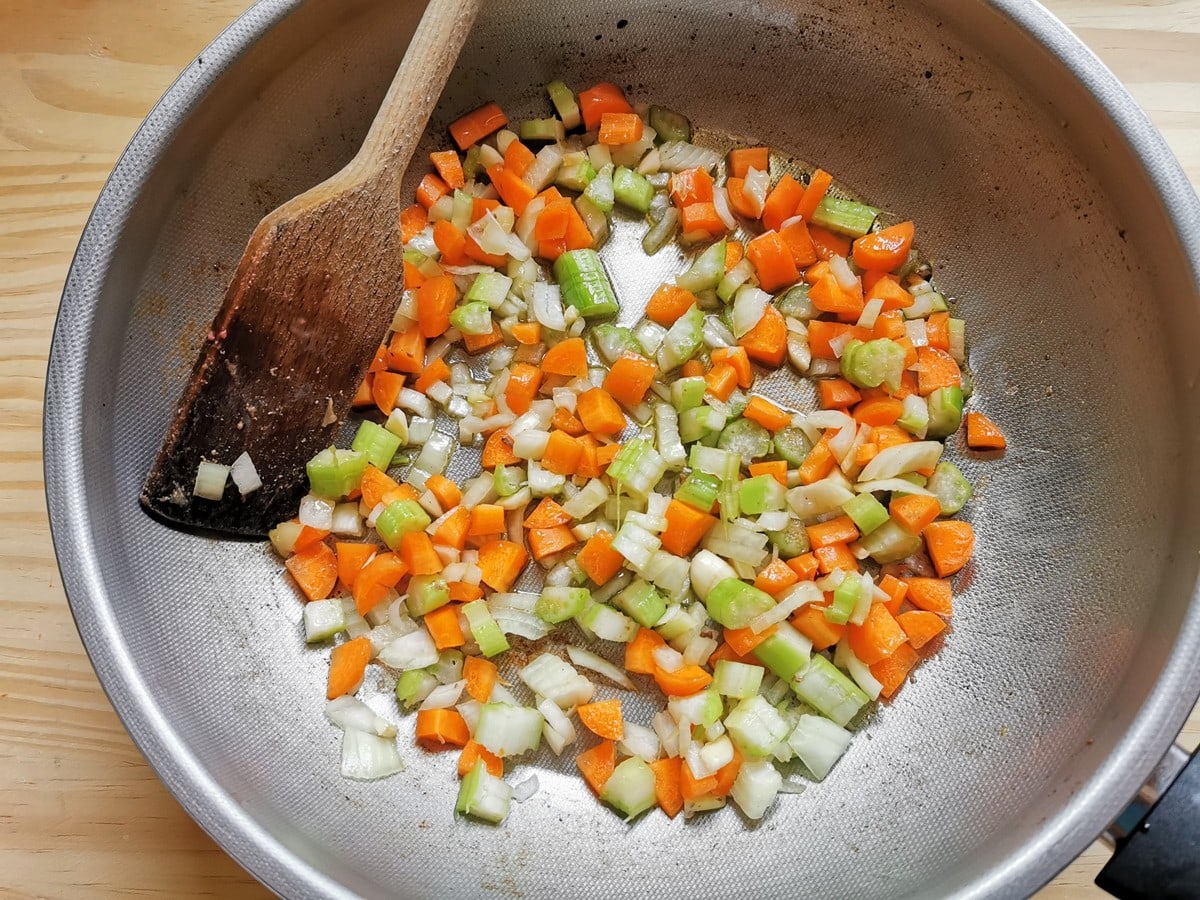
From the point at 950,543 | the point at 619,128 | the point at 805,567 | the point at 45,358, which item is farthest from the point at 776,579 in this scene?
the point at 45,358

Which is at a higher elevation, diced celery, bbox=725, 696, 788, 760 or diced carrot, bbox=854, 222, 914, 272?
diced carrot, bbox=854, 222, 914, 272

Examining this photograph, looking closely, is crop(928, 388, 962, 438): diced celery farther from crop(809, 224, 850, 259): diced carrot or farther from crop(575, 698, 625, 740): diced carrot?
crop(575, 698, 625, 740): diced carrot

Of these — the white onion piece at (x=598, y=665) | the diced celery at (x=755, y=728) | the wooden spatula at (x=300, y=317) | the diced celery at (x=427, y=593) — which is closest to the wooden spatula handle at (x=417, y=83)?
the wooden spatula at (x=300, y=317)

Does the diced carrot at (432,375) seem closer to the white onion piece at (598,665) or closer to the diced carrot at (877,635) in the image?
the white onion piece at (598,665)

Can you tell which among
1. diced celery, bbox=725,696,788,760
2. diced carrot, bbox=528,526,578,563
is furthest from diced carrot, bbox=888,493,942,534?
diced carrot, bbox=528,526,578,563

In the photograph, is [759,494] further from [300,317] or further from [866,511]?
[300,317]

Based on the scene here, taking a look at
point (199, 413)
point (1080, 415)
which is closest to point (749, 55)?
point (1080, 415)
